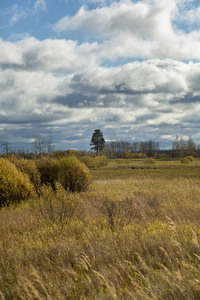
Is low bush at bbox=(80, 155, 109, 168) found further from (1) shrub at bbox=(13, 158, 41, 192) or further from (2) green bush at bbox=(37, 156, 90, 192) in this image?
(1) shrub at bbox=(13, 158, 41, 192)

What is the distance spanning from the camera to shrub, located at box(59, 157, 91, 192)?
612 inches

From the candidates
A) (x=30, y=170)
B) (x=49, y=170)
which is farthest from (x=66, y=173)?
(x=30, y=170)

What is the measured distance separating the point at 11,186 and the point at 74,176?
4741mm

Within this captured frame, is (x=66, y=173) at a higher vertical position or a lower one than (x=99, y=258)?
higher

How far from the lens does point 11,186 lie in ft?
38.2

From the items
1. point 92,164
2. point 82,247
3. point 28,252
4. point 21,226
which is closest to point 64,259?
point 82,247

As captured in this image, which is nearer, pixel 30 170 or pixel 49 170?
pixel 30 170

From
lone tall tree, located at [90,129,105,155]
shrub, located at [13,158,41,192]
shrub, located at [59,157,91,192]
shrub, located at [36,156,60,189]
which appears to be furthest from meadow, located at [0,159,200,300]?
lone tall tree, located at [90,129,105,155]

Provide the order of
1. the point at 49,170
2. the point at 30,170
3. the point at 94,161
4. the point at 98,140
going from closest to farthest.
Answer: the point at 30,170
the point at 49,170
the point at 94,161
the point at 98,140

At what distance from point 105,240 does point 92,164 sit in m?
47.2

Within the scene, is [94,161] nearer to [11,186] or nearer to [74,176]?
[74,176]

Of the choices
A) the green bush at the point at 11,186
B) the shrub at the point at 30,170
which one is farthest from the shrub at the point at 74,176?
the green bush at the point at 11,186

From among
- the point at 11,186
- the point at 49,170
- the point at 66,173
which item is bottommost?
the point at 11,186

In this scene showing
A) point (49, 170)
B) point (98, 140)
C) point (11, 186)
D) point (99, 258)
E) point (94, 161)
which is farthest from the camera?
point (98, 140)
